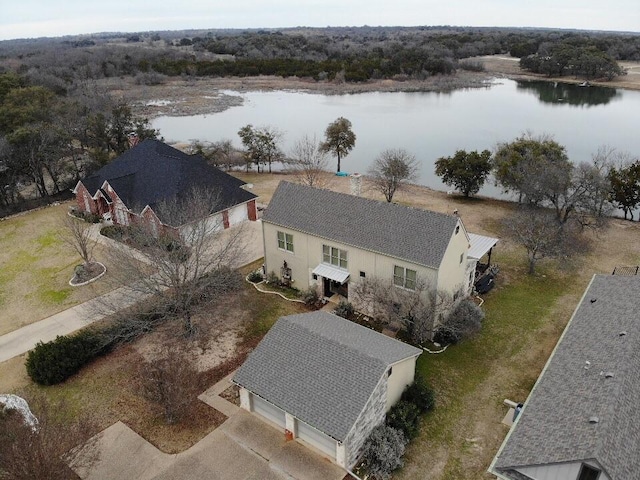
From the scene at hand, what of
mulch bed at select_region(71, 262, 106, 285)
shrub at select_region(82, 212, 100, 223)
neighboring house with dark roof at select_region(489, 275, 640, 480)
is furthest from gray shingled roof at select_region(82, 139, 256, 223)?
neighboring house with dark roof at select_region(489, 275, 640, 480)

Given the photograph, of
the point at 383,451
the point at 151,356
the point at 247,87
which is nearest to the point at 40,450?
the point at 151,356

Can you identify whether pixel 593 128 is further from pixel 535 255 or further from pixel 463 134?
pixel 535 255

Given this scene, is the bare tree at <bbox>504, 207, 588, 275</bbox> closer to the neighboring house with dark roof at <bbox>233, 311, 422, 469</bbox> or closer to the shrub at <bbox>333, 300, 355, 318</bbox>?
the shrub at <bbox>333, 300, 355, 318</bbox>

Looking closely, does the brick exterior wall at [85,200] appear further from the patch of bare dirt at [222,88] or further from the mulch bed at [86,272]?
the patch of bare dirt at [222,88]

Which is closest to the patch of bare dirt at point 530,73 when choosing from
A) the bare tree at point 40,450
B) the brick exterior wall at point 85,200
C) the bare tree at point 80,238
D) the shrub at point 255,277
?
the shrub at point 255,277

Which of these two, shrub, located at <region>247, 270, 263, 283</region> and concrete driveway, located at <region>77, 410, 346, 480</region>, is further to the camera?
shrub, located at <region>247, 270, 263, 283</region>
